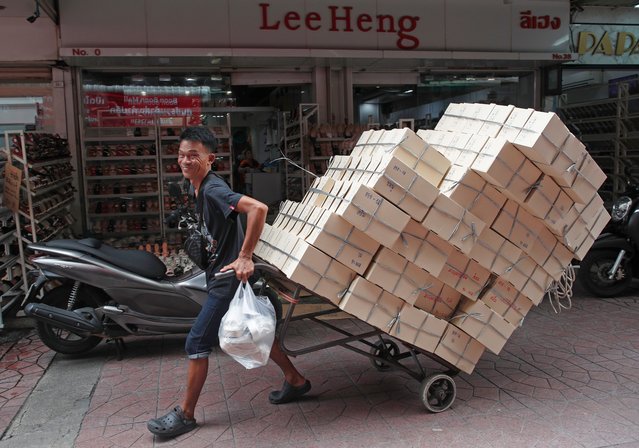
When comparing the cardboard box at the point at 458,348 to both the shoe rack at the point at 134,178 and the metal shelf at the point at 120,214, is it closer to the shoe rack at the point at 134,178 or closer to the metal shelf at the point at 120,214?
the shoe rack at the point at 134,178

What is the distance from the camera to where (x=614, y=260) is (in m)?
6.46

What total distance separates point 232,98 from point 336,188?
5.57 m

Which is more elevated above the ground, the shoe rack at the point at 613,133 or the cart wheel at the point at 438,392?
the shoe rack at the point at 613,133

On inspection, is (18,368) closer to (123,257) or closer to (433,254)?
(123,257)

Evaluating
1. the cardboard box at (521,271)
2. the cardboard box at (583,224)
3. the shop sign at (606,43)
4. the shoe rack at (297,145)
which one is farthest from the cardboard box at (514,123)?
the shop sign at (606,43)

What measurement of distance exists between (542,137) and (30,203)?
478cm

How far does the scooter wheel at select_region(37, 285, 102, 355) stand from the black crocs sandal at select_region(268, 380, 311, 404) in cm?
188

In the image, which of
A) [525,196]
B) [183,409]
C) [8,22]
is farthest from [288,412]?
[8,22]

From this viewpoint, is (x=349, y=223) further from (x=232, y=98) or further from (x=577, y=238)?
(x=232, y=98)

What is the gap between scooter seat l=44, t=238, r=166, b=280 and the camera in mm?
4715

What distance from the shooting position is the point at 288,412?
379cm

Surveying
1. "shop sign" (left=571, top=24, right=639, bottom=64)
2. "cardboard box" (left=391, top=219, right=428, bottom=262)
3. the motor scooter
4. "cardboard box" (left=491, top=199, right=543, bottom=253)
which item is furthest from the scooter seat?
"shop sign" (left=571, top=24, right=639, bottom=64)

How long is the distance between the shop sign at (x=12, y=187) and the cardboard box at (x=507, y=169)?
4.33 m

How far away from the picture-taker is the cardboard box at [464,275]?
11.9ft
